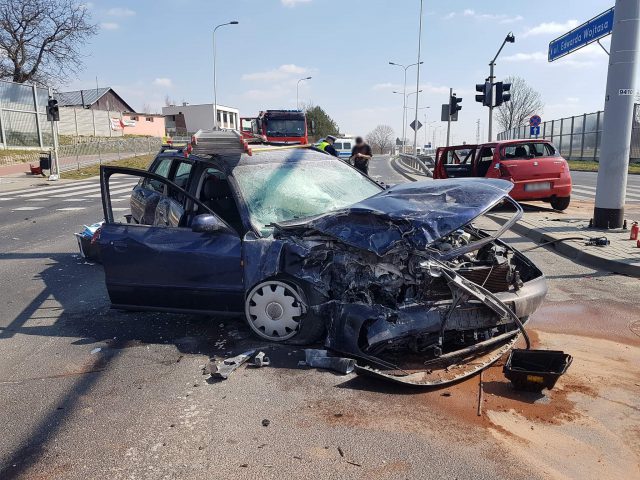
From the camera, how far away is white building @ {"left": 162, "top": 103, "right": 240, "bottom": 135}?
6656 cm

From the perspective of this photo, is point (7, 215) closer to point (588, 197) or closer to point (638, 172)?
point (588, 197)

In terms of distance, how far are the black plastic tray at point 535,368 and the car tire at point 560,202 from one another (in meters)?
9.00

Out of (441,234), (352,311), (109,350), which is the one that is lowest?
(109,350)

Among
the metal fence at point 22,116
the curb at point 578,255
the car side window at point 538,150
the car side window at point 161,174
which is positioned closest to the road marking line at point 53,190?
the metal fence at point 22,116

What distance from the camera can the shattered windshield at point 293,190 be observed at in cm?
450

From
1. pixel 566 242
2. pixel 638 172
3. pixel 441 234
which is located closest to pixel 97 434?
pixel 441 234

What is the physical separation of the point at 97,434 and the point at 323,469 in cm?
142

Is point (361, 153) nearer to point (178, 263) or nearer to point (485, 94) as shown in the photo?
point (485, 94)

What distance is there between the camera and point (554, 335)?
177 inches

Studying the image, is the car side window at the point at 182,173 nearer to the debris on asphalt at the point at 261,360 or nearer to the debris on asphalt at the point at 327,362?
the debris on asphalt at the point at 261,360

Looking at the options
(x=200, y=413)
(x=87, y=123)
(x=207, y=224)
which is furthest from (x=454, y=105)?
(x=87, y=123)

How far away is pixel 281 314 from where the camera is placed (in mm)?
4172

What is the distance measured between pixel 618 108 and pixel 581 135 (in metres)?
34.9

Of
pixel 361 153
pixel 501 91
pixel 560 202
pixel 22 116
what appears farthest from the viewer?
pixel 22 116
